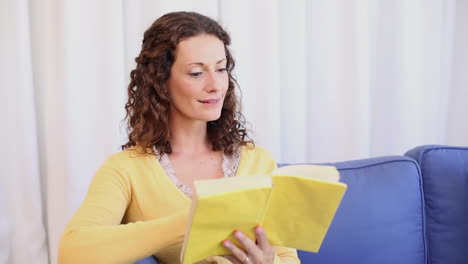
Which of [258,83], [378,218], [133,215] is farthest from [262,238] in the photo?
[258,83]

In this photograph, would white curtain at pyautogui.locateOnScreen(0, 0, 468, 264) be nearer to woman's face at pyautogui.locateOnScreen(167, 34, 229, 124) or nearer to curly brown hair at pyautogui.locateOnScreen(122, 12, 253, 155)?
curly brown hair at pyautogui.locateOnScreen(122, 12, 253, 155)

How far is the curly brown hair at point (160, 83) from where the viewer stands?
1.41m

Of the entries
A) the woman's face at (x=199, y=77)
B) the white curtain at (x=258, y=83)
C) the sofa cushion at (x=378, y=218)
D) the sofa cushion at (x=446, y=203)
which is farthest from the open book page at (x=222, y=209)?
the white curtain at (x=258, y=83)

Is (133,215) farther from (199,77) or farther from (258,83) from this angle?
(258,83)

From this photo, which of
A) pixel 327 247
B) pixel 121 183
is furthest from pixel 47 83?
pixel 327 247

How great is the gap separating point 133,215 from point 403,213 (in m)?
0.76

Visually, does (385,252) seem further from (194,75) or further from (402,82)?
(402,82)

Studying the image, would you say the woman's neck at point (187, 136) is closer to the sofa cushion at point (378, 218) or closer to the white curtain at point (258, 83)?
the sofa cushion at point (378, 218)

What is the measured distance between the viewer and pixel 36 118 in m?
2.00

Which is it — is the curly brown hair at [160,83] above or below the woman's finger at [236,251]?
above

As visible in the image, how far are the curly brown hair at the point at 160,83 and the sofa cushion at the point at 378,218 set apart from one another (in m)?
0.35

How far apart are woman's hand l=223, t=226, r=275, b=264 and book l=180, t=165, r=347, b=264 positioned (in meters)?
0.01

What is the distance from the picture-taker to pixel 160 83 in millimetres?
1431

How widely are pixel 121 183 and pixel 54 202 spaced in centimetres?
72
